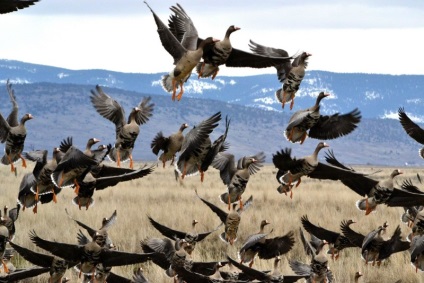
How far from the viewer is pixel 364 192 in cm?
804

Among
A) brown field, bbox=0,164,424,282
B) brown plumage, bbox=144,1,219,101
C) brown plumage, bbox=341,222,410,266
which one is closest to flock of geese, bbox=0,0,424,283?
brown plumage, bbox=144,1,219,101

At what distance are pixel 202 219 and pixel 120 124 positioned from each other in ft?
47.2

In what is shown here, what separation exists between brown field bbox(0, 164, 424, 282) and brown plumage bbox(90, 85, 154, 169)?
4470 millimetres

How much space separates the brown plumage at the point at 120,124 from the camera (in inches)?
331

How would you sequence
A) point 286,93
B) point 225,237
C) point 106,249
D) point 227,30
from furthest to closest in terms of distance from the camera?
point 225,237
point 106,249
point 286,93
point 227,30

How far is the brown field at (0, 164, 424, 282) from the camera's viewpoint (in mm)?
15242

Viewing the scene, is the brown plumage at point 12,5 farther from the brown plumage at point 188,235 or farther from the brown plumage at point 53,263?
the brown plumage at point 188,235

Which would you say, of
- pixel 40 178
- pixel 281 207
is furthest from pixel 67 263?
pixel 281 207

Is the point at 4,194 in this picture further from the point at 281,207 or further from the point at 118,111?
the point at 118,111

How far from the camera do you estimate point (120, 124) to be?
8820 mm

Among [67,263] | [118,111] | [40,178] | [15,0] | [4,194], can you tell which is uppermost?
[15,0]

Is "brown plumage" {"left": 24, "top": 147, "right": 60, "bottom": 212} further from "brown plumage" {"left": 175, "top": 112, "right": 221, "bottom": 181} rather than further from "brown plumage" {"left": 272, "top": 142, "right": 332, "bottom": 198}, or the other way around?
"brown plumage" {"left": 272, "top": 142, "right": 332, "bottom": 198}

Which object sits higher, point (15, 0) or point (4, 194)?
point (15, 0)

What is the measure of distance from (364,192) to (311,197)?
75.6 ft
